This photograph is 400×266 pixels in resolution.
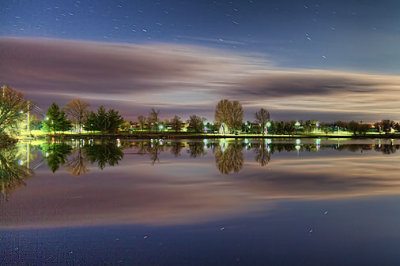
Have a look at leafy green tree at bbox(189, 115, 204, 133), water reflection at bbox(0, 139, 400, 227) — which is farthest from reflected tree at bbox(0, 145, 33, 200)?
leafy green tree at bbox(189, 115, 204, 133)

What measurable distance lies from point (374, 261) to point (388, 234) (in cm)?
194

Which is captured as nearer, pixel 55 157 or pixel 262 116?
pixel 55 157

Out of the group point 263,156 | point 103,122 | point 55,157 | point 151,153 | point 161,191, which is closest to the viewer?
point 161,191

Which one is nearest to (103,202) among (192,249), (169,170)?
(192,249)

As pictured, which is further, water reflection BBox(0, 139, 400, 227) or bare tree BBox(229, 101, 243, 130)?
bare tree BBox(229, 101, 243, 130)

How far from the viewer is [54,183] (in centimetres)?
1526

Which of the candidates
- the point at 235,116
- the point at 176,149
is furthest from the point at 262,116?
the point at 176,149

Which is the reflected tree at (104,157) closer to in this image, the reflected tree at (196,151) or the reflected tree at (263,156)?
the reflected tree at (196,151)

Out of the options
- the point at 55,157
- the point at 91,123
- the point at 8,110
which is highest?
the point at 91,123

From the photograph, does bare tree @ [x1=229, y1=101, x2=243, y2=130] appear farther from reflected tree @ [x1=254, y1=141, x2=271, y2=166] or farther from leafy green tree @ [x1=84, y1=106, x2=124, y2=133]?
reflected tree @ [x1=254, y1=141, x2=271, y2=166]

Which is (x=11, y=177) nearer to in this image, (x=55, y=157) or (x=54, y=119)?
(x=55, y=157)

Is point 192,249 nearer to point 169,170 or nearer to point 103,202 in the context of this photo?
point 103,202

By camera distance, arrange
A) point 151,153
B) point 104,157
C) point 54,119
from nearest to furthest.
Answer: point 104,157 < point 151,153 < point 54,119

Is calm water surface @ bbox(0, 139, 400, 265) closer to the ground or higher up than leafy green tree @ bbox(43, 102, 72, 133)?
closer to the ground
